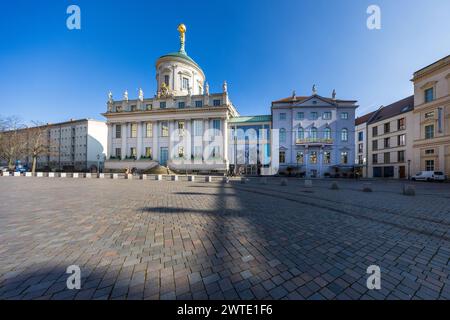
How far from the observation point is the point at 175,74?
4259 centimetres

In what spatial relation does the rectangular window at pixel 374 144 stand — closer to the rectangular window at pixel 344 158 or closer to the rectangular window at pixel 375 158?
the rectangular window at pixel 375 158

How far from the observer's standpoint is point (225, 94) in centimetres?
3747

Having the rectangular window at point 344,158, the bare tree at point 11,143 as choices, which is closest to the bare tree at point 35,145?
the bare tree at point 11,143

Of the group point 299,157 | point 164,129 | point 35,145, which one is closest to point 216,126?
point 164,129

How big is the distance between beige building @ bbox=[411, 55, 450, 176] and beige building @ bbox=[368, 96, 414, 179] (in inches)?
69.8

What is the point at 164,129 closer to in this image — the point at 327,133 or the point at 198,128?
the point at 198,128

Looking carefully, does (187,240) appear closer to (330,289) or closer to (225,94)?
(330,289)

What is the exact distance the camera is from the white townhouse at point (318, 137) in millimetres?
33062

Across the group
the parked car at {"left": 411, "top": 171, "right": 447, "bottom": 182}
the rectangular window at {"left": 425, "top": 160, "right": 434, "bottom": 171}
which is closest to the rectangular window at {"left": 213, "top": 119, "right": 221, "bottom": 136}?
the parked car at {"left": 411, "top": 171, "right": 447, "bottom": 182}

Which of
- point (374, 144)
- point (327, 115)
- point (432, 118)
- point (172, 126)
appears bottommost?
point (374, 144)

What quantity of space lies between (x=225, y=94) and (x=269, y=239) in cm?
3678

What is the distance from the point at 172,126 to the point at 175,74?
43.4 feet

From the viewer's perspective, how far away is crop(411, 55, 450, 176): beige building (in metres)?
25.7

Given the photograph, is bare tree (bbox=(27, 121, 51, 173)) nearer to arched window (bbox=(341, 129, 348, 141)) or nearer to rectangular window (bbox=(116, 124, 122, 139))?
rectangular window (bbox=(116, 124, 122, 139))
